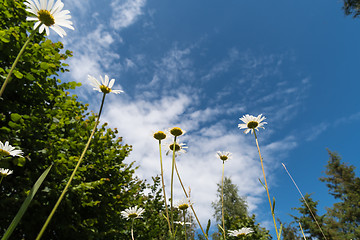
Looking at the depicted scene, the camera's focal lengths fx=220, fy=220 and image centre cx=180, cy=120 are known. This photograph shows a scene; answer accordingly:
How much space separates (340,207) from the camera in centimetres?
1848

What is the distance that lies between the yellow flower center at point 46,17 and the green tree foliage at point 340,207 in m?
19.5

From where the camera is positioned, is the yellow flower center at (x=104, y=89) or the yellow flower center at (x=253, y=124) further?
the yellow flower center at (x=253, y=124)

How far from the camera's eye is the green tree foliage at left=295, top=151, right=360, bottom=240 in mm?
16922

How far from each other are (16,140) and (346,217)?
2305 centimetres

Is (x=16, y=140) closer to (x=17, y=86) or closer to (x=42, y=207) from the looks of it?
(x=17, y=86)

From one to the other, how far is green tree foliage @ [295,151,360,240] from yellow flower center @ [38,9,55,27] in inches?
767

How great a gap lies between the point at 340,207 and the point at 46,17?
23.8 metres

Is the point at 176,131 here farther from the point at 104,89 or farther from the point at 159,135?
the point at 104,89

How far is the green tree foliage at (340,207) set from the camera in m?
16.9

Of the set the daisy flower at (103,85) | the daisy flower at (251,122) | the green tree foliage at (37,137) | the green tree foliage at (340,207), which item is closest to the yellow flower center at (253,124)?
the daisy flower at (251,122)

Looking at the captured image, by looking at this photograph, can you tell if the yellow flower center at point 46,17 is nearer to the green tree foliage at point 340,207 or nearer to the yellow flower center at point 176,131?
the yellow flower center at point 176,131

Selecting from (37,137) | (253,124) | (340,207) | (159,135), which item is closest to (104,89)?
(159,135)

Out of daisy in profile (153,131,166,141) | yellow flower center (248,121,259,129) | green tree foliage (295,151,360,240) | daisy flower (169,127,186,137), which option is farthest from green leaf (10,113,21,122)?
green tree foliage (295,151,360,240)

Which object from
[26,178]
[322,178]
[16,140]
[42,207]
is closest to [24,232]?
[42,207]
